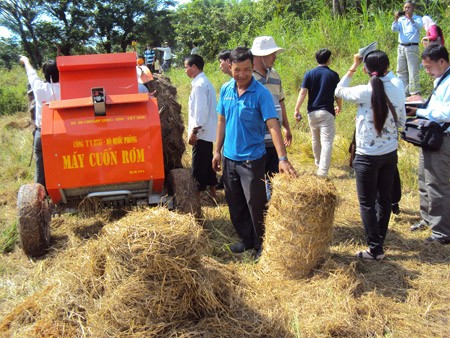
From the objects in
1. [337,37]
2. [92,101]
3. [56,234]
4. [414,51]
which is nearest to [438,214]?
[92,101]

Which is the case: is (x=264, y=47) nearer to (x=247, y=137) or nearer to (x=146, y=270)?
(x=247, y=137)

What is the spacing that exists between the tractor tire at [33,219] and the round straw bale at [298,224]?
2153 mm

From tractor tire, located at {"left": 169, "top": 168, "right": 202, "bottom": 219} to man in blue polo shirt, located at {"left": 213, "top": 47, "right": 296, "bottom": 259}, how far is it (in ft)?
1.36

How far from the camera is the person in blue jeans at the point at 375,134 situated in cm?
363

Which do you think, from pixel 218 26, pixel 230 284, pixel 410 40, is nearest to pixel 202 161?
pixel 230 284

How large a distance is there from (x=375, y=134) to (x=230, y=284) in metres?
1.80

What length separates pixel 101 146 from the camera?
4020 mm

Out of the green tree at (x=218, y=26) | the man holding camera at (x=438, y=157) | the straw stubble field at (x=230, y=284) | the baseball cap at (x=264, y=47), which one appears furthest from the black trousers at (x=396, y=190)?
the green tree at (x=218, y=26)

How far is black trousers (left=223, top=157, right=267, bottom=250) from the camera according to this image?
12.7 feet

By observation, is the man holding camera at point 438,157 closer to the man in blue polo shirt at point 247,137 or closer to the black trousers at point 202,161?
the man in blue polo shirt at point 247,137

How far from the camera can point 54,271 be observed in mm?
3838

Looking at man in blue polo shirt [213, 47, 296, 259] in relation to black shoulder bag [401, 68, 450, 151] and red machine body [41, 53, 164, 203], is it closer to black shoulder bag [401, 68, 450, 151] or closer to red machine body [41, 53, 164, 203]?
red machine body [41, 53, 164, 203]

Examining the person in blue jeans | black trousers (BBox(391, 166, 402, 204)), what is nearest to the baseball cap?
the person in blue jeans

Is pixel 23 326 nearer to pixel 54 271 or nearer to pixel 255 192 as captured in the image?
pixel 54 271
